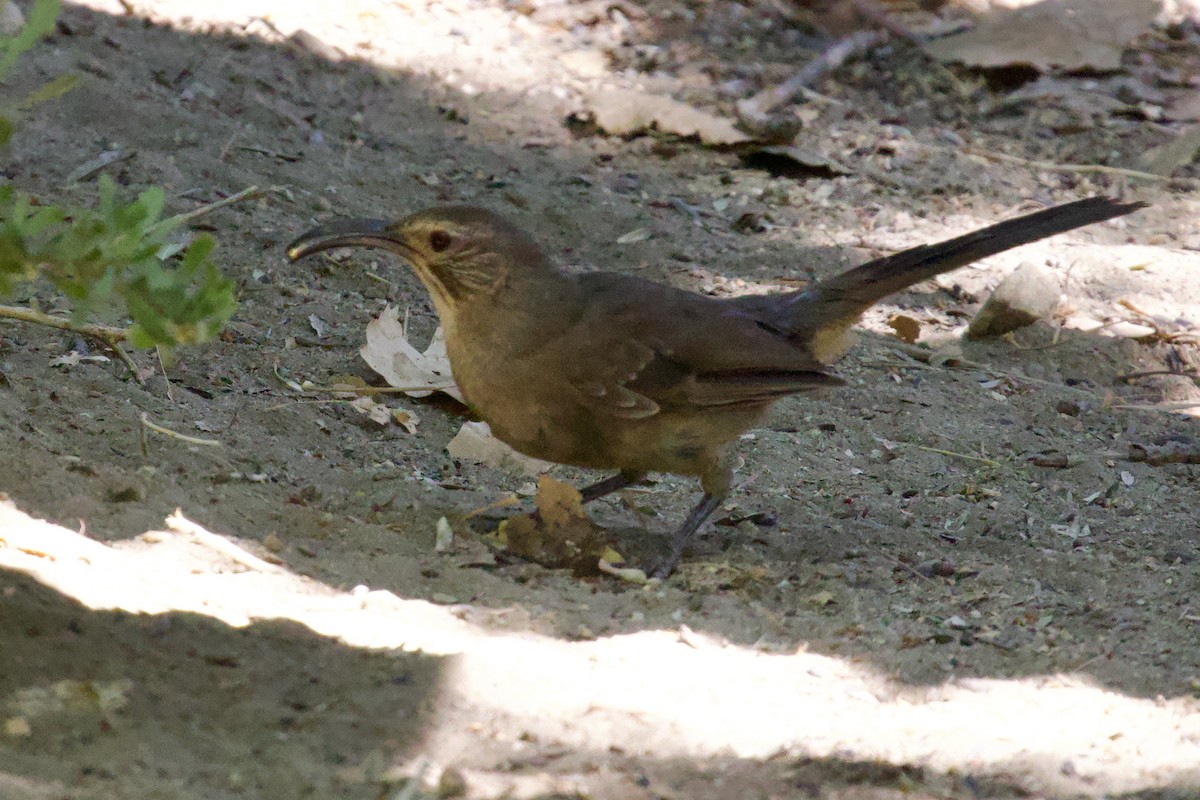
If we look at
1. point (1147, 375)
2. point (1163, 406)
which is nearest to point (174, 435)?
point (1163, 406)

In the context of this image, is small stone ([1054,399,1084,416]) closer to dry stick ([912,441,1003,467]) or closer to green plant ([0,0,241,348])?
dry stick ([912,441,1003,467])

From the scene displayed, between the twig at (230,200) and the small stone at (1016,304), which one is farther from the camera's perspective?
the small stone at (1016,304)

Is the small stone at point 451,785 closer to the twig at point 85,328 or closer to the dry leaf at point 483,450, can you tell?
the twig at point 85,328

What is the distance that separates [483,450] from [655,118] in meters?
3.63

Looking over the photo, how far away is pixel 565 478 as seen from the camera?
5.20 metres

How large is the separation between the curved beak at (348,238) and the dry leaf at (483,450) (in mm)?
835

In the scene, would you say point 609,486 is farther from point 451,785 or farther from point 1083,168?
point 1083,168

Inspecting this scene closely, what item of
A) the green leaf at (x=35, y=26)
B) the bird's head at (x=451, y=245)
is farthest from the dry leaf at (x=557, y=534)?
the green leaf at (x=35, y=26)

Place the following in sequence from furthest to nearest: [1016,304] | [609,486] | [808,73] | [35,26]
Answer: [808,73] → [1016,304] → [609,486] → [35,26]

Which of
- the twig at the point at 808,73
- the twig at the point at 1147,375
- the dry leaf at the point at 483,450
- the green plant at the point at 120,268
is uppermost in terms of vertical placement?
the green plant at the point at 120,268

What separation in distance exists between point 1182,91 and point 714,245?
4122 millimetres

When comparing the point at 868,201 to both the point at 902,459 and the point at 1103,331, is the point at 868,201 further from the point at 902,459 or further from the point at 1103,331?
the point at 902,459

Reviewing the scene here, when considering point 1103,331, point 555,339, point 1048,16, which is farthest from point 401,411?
point 1048,16

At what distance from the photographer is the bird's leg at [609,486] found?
15.6ft
